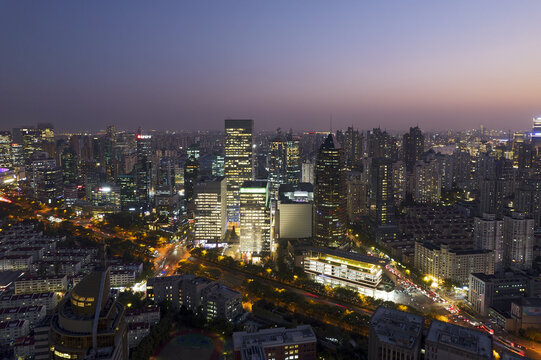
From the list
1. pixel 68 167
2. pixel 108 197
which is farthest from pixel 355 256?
pixel 68 167

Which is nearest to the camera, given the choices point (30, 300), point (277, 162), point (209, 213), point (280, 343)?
point (280, 343)

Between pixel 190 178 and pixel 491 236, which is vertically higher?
pixel 190 178

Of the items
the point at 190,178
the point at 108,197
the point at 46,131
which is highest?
the point at 46,131

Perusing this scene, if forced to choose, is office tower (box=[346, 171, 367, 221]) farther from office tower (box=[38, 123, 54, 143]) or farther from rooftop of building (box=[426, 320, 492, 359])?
office tower (box=[38, 123, 54, 143])

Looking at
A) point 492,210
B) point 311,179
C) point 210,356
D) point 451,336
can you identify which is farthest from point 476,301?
point 311,179

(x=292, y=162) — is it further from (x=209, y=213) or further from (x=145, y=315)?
(x=145, y=315)

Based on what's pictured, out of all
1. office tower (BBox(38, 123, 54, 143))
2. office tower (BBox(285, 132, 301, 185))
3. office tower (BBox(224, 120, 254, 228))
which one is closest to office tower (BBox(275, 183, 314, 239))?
office tower (BBox(224, 120, 254, 228))

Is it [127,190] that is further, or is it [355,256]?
[127,190]
